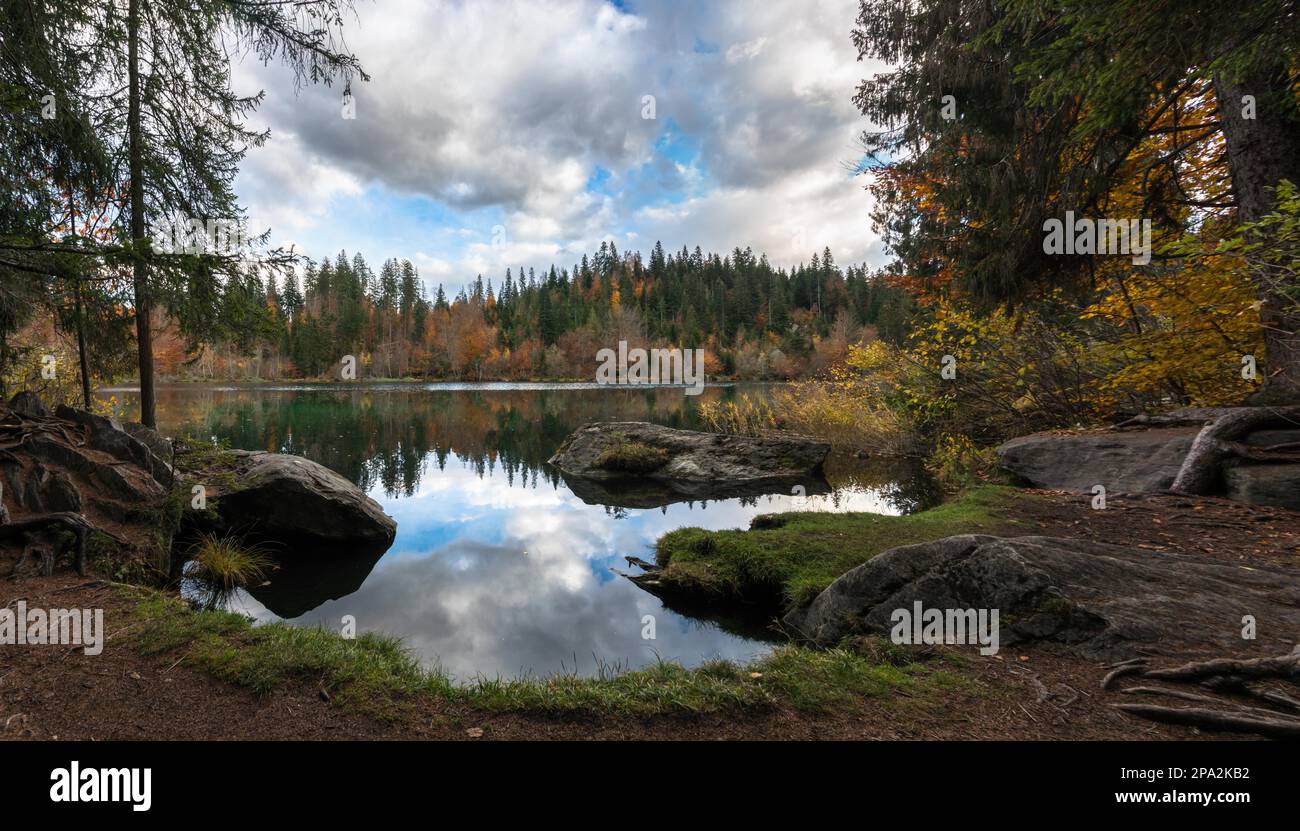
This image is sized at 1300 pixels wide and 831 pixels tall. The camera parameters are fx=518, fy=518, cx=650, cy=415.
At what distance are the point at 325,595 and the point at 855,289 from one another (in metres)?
95.8

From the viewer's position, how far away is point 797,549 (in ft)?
23.2

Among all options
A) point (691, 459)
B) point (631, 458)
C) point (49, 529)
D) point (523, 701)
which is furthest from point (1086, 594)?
point (631, 458)

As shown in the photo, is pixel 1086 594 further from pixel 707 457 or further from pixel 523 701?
pixel 707 457

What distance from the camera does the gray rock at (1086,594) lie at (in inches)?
127

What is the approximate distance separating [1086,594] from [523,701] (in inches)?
153

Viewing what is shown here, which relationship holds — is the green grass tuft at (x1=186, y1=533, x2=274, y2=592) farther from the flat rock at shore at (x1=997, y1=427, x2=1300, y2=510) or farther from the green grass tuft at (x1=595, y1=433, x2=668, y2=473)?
the flat rock at shore at (x1=997, y1=427, x2=1300, y2=510)

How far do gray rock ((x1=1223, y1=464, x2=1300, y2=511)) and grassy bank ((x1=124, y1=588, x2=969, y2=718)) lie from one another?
553 centimetres

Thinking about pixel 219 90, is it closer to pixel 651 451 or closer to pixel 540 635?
pixel 540 635

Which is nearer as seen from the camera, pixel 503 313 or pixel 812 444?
pixel 812 444

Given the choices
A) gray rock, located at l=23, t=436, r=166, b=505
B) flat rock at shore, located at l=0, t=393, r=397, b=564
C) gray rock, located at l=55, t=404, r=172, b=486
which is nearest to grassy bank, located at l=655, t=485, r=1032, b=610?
flat rock at shore, located at l=0, t=393, r=397, b=564

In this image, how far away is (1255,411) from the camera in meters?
6.27

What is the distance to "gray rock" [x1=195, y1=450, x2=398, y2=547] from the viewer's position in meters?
8.60

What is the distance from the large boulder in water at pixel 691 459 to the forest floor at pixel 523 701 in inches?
445
